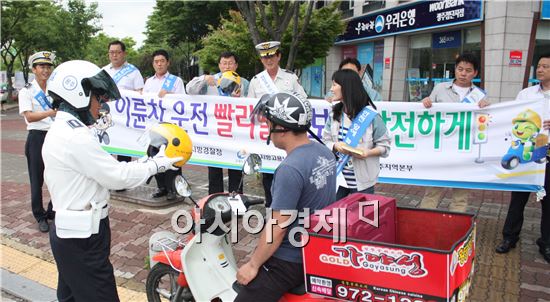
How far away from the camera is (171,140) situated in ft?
8.57

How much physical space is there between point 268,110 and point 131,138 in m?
4.86

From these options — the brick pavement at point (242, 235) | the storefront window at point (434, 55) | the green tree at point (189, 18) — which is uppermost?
the green tree at point (189, 18)

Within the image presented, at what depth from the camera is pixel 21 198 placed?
678 centimetres

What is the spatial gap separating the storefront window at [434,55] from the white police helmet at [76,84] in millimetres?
13123

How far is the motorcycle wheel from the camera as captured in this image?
302 cm

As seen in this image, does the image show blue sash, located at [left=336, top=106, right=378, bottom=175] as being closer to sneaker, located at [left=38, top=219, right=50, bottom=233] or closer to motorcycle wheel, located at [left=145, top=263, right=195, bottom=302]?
motorcycle wheel, located at [left=145, top=263, right=195, bottom=302]

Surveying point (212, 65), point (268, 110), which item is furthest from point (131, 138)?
point (212, 65)

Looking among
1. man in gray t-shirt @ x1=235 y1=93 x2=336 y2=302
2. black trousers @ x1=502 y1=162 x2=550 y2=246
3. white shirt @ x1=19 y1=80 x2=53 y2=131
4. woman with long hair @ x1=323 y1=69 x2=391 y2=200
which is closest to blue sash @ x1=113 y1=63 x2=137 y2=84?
white shirt @ x1=19 y1=80 x2=53 y2=131

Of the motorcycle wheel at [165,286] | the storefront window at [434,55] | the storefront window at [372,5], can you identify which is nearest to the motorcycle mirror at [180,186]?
the motorcycle wheel at [165,286]

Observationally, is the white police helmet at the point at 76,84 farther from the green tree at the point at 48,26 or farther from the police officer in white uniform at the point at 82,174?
the green tree at the point at 48,26

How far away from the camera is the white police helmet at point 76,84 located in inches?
101

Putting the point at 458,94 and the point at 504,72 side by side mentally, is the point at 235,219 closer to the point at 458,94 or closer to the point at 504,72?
the point at 458,94

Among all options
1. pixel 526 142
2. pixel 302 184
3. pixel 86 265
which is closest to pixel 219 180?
pixel 86 265

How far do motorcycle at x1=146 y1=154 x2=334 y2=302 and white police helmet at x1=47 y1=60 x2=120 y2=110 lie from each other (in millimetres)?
713
